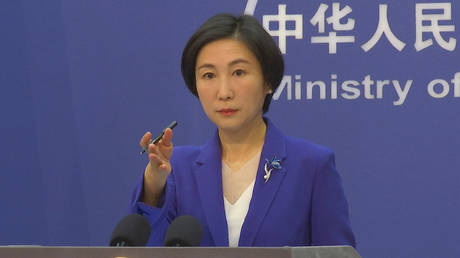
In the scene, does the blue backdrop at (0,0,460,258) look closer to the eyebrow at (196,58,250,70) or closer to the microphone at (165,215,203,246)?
the eyebrow at (196,58,250,70)

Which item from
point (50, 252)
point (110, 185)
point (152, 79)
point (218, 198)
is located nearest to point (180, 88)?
point (152, 79)

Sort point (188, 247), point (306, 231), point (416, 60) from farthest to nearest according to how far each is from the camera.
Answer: point (416, 60), point (306, 231), point (188, 247)

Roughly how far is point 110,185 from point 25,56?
1.85ft

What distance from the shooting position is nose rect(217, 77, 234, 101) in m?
1.89

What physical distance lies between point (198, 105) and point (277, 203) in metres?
1.40

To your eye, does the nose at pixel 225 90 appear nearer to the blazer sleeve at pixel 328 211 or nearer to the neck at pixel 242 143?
the neck at pixel 242 143

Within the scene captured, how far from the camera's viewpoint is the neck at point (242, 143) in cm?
195

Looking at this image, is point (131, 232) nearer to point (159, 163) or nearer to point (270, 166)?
point (159, 163)

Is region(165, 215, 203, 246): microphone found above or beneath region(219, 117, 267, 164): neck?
beneath

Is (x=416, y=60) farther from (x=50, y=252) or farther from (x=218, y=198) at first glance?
(x=50, y=252)

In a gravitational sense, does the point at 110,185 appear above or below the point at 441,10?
below

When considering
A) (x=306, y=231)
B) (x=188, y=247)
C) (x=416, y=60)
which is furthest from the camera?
(x=416, y=60)

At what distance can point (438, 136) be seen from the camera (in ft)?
10.2

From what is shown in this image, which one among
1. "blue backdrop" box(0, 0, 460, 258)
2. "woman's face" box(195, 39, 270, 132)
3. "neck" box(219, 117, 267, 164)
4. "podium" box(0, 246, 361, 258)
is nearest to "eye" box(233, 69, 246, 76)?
"woman's face" box(195, 39, 270, 132)
